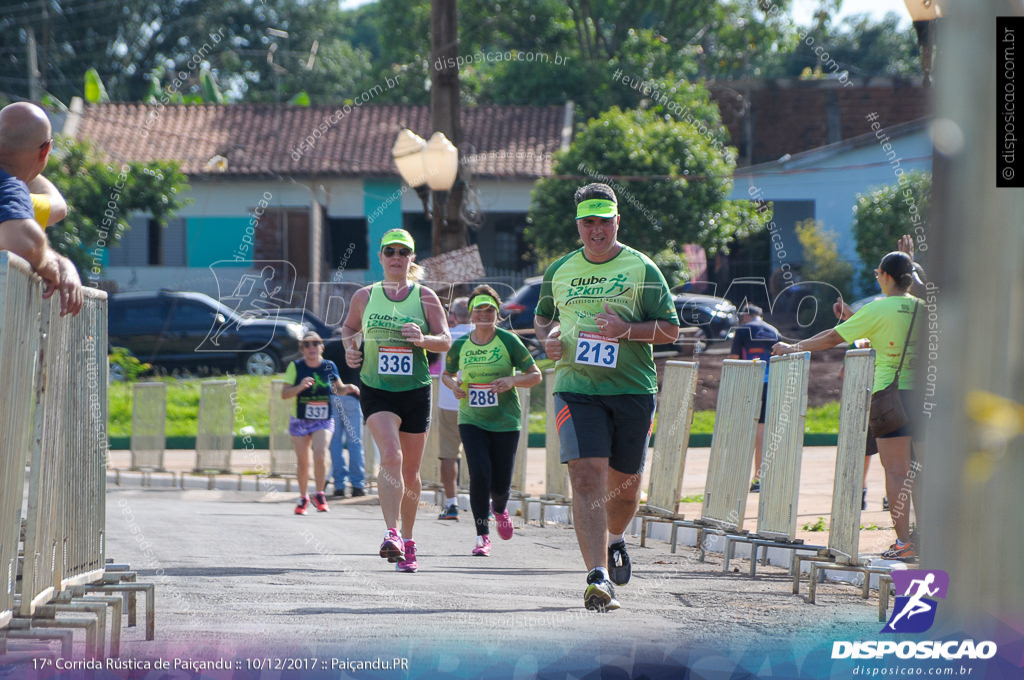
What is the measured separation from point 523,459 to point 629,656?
8.20 m

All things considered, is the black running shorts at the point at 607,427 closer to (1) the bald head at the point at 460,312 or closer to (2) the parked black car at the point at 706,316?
(2) the parked black car at the point at 706,316

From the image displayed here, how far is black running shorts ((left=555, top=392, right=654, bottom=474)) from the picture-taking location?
6.60m

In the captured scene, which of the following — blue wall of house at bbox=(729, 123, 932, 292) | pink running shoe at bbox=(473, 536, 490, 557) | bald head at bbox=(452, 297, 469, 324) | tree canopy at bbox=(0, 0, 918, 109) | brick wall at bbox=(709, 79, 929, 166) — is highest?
tree canopy at bbox=(0, 0, 918, 109)

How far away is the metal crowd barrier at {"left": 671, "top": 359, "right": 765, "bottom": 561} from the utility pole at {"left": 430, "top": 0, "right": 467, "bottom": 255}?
5728 millimetres

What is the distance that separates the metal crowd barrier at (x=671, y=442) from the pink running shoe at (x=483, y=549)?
140cm

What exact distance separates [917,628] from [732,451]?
5432 mm

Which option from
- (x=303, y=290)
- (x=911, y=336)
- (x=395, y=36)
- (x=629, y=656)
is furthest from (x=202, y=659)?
(x=395, y=36)

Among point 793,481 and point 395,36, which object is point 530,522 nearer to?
point 793,481

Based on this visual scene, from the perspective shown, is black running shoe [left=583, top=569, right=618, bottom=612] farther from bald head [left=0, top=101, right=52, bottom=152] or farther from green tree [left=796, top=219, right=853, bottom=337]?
green tree [left=796, top=219, right=853, bottom=337]

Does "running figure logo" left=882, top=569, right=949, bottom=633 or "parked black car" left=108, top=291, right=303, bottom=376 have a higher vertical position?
"parked black car" left=108, top=291, right=303, bottom=376

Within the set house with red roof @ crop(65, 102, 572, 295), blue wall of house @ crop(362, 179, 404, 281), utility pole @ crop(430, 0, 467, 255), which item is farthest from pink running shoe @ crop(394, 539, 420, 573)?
blue wall of house @ crop(362, 179, 404, 281)

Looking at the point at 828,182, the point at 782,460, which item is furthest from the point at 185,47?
the point at 782,460

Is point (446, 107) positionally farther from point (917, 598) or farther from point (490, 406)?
point (917, 598)

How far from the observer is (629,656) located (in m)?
4.87
